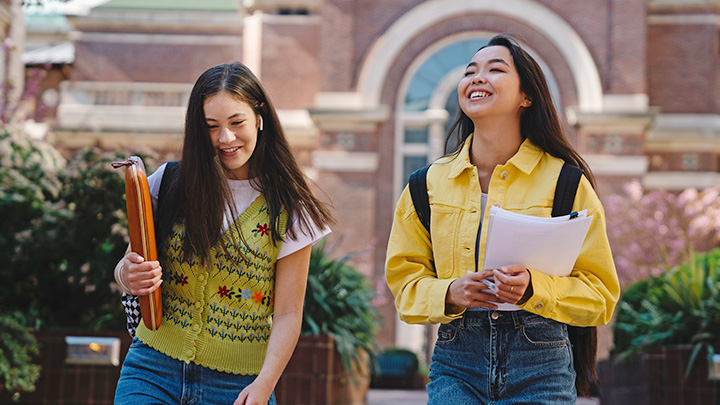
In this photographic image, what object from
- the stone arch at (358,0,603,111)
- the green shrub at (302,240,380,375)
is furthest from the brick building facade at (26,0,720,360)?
the green shrub at (302,240,380,375)

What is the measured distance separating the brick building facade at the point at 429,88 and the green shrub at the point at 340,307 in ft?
39.7

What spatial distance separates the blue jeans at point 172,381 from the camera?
3127 mm

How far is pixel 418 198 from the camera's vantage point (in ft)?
11.7

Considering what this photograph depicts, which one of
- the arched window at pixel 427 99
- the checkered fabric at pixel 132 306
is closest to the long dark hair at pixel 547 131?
the checkered fabric at pixel 132 306

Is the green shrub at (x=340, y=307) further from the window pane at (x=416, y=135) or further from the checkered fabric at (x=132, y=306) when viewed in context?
the window pane at (x=416, y=135)

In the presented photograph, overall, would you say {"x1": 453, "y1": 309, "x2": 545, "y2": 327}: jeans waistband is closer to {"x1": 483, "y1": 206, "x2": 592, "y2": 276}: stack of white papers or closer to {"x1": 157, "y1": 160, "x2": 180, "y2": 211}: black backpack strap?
{"x1": 483, "y1": 206, "x2": 592, "y2": 276}: stack of white papers

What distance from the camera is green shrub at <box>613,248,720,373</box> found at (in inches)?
312

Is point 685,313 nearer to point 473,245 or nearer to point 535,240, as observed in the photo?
point 473,245

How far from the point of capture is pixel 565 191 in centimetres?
338

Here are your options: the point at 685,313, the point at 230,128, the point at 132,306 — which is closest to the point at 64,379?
the point at 132,306

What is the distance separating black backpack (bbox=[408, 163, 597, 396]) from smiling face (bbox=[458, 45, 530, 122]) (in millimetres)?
324

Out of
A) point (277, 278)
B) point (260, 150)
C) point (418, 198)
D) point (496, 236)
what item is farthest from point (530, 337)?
point (260, 150)

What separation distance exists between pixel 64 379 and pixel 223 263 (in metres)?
4.33

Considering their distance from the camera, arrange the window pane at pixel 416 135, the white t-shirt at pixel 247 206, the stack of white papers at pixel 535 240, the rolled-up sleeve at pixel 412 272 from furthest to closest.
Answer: the window pane at pixel 416 135, the white t-shirt at pixel 247 206, the rolled-up sleeve at pixel 412 272, the stack of white papers at pixel 535 240
